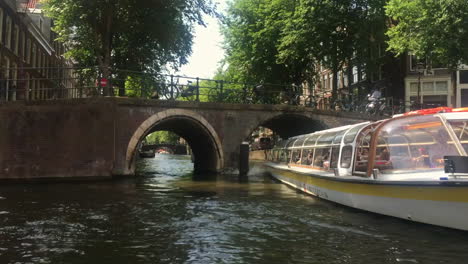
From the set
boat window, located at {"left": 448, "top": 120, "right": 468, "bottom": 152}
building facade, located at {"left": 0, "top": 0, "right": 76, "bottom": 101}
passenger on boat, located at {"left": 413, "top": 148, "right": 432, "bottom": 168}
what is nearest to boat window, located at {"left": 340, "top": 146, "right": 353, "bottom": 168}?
passenger on boat, located at {"left": 413, "top": 148, "right": 432, "bottom": 168}

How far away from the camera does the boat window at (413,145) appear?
787cm

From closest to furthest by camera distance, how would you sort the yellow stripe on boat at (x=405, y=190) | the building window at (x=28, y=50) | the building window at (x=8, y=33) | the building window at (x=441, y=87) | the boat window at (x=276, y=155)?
the yellow stripe on boat at (x=405, y=190) < the boat window at (x=276, y=155) < the building window at (x=8, y=33) < the building window at (x=28, y=50) < the building window at (x=441, y=87)

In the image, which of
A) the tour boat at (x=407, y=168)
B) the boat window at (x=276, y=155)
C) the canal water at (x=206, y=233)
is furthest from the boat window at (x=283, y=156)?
the canal water at (x=206, y=233)

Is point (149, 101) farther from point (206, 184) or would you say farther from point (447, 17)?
point (447, 17)

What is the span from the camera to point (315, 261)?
552 centimetres

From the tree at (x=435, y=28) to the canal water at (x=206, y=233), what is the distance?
13.3 m

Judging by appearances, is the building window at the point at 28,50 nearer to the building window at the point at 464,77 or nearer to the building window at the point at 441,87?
the building window at the point at 441,87

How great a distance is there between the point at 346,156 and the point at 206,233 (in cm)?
475

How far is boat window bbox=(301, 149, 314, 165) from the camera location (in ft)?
44.5

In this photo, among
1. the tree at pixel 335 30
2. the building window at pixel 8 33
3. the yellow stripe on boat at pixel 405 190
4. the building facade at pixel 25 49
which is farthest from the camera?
the building window at pixel 8 33

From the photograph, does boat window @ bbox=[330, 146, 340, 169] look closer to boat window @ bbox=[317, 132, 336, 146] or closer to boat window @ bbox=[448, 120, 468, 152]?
boat window @ bbox=[317, 132, 336, 146]

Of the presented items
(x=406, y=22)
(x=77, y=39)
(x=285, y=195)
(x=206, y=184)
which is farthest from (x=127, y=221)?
(x=406, y=22)

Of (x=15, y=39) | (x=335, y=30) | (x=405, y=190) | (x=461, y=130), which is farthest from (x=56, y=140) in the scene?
(x=335, y=30)

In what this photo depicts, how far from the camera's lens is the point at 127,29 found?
21375 millimetres
